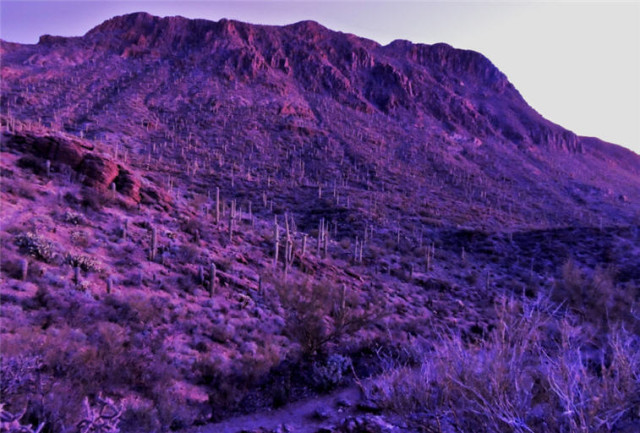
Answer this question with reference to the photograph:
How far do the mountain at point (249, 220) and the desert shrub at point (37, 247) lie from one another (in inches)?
1.8

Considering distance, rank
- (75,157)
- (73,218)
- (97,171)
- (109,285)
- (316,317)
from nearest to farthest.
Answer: (109,285) < (316,317) < (73,218) < (97,171) < (75,157)

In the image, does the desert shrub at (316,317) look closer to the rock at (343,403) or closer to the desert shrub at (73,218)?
the rock at (343,403)

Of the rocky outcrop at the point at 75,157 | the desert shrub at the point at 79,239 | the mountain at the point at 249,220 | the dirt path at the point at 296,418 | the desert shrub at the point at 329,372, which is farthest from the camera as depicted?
the rocky outcrop at the point at 75,157

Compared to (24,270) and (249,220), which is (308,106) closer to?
(249,220)

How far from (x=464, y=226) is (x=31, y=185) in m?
26.2

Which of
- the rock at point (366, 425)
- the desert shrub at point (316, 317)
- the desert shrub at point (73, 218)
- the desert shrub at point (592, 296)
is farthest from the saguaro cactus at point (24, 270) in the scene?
the desert shrub at point (592, 296)

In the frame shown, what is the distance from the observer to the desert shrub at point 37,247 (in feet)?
32.1

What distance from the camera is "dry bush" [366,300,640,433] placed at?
3559 mm

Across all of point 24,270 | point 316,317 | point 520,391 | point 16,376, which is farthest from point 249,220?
point 520,391

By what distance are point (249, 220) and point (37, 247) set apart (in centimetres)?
1219

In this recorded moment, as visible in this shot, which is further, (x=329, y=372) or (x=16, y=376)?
(x=329, y=372)

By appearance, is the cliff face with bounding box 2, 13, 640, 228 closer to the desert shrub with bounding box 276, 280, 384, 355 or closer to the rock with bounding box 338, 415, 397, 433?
the desert shrub with bounding box 276, 280, 384, 355

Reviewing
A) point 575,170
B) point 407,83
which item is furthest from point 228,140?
point 575,170

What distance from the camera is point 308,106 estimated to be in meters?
57.1
